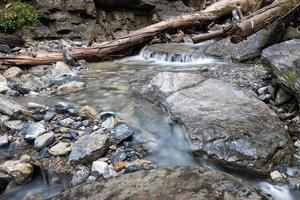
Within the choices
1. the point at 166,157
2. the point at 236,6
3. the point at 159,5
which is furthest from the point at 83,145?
the point at 159,5

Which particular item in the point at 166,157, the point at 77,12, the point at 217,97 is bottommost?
the point at 166,157

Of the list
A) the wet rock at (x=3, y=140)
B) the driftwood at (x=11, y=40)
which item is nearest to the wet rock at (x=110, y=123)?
the wet rock at (x=3, y=140)

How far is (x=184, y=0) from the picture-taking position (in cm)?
1227

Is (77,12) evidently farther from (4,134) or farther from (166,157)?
(166,157)

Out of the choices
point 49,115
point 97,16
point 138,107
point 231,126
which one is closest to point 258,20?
point 138,107

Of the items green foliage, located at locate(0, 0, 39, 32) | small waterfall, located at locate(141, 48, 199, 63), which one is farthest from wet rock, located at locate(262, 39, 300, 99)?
green foliage, located at locate(0, 0, 39, 32)

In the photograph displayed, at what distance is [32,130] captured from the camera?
415 centimetres

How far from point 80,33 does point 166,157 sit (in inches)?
264

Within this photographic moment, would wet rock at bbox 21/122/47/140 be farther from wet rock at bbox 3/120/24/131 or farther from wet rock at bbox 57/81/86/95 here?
wet rock at bbox 57/81/86/95

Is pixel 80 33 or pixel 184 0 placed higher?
pixel 184 0

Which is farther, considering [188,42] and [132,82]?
[188,42]

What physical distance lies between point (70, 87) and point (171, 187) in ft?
11.4

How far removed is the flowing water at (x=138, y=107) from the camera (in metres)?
3.52

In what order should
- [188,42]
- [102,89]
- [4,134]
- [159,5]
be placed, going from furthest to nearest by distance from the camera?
[159,5], [188,42], [102,89], [4,134]
